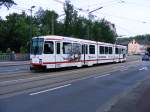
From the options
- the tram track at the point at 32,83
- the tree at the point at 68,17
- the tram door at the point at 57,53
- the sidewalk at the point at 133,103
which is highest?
the tree at the point at 68,17

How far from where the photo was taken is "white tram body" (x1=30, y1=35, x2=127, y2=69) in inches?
1237

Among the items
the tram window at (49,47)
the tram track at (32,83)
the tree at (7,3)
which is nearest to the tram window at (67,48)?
the tram window at (49,47)

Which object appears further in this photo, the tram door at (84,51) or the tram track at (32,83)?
the tram door at (84,51)

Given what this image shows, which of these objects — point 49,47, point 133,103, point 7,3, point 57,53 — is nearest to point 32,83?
point 133,103

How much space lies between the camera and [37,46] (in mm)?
31828

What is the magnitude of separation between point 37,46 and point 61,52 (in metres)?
2.36

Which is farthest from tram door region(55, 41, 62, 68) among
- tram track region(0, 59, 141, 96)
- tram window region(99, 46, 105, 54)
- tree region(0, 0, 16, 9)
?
tree region(0, 0, 16, 9)

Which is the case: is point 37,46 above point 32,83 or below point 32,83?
above

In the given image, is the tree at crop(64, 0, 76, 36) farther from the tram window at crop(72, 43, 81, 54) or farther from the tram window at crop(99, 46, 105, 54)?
the tram window at crop(72, 43, 81, 54)

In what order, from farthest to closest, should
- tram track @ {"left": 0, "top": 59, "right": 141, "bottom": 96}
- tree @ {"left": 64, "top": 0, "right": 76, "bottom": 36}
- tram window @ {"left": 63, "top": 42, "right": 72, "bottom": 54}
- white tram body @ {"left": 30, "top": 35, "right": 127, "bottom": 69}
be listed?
tree @ {"left": 64, "top": 0, "right": 76, "bottom": 36} → tram window @ {"left": 63, "top": 42, "right": 72, "bottom": 54} → white tram body @ {"left": 30, "top": 35, "right": 127, "bottom": 69} → tram track @ {"left": 0, "top": 59, "right": 141, "bottom": 96}

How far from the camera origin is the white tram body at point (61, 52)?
31.4 meters

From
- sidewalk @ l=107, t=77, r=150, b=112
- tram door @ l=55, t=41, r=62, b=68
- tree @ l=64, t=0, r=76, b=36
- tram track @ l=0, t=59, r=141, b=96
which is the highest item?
tree @ l=64, t=0, r=76, b=36

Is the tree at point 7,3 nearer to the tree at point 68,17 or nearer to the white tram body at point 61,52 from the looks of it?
the tree at point 68,17

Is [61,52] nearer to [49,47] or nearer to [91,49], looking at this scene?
[49,47]
